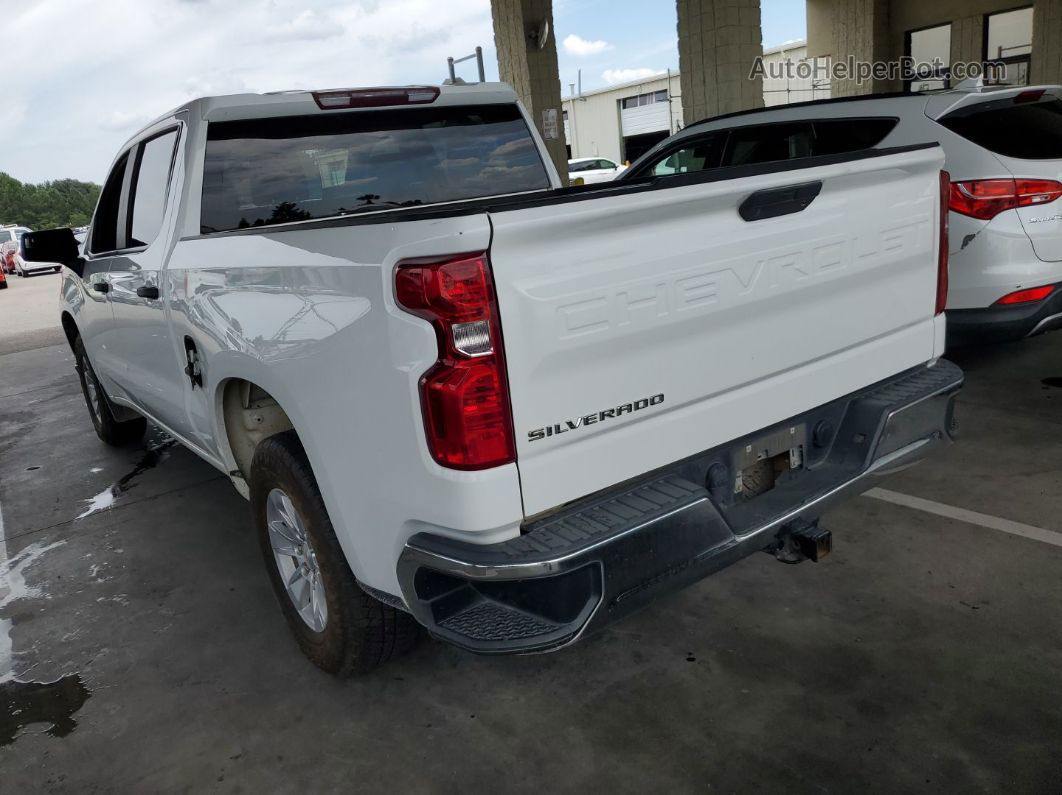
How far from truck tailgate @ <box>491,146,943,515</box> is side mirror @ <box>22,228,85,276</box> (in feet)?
11.7

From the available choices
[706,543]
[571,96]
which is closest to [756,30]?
[706,543]

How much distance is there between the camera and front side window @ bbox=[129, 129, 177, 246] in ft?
12.1

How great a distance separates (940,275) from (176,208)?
2.90 metres

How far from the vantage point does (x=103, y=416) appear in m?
6.13

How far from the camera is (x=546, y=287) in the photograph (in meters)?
1.99

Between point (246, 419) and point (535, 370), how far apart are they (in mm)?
1791

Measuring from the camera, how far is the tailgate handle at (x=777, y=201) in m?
2.34

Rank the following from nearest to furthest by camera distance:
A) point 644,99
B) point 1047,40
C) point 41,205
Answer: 1. point 1047,40
2. point 644,99
3. point 41,205

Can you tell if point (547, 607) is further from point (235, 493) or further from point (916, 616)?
point (235, 493)

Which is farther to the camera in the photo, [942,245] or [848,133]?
[848,133]

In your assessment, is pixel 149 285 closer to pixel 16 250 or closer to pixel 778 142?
pixel 778 142

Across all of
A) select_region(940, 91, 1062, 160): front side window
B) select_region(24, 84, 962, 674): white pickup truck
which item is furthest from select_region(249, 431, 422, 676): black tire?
select_region(940, 91, 1062, 160): front side window

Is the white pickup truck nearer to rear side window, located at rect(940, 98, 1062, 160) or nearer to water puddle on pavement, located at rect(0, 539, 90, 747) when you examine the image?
water puddle on pavement, located at rect(0, 539, 90, 747)

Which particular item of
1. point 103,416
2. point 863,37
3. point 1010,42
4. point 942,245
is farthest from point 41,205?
point 942,245
